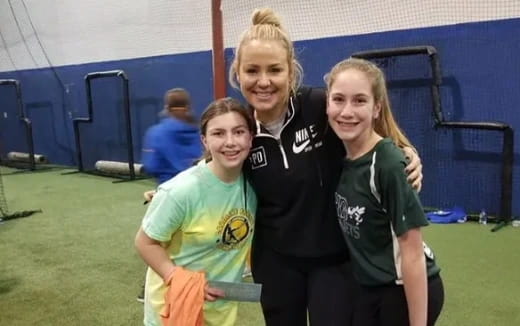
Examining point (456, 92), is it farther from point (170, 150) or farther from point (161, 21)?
point (161, 21)

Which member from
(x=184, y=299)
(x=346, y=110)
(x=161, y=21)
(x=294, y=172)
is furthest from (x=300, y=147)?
(x=161, y=21)

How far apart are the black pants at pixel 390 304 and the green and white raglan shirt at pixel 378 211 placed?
0.03 meters

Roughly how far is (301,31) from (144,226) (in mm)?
5270

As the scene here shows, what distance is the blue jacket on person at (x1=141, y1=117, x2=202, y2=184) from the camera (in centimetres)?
321

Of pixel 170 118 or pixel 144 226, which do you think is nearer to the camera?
pixel 144 226

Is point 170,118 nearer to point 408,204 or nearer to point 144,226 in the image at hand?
point 144,226

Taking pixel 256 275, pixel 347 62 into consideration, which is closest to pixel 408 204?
pixel 347 62

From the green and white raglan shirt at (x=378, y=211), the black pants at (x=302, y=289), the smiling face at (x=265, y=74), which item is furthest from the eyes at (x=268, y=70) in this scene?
the black pants at (x=302, y=289)

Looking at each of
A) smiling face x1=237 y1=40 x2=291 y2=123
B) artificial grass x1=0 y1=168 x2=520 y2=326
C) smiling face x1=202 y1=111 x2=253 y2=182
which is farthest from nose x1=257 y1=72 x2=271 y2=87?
artificial grass x1=0 y1=168 x2=520 y2=326

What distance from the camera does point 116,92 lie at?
9203 millimetres

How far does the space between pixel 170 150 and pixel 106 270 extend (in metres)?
1.41

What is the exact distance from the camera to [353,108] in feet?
4.87

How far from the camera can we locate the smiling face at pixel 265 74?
1.59 meters

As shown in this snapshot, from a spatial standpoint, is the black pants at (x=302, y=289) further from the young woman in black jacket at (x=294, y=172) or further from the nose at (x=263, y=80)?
the nose at (x=263, y=80)
